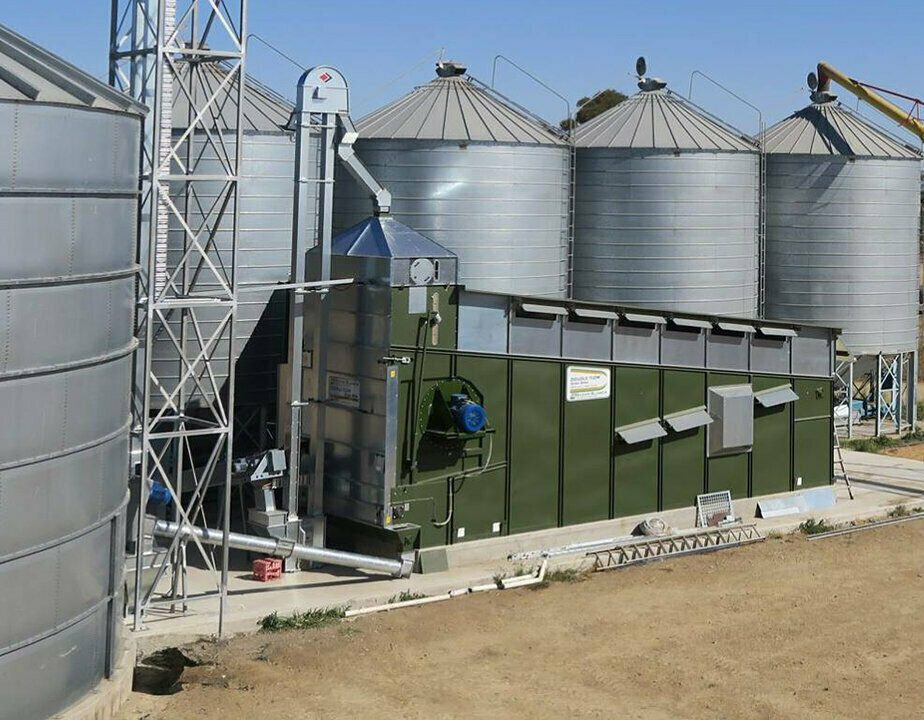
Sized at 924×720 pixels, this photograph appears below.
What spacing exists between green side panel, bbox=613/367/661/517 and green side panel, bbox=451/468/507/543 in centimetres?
241

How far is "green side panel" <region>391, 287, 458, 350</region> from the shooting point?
70.3ft

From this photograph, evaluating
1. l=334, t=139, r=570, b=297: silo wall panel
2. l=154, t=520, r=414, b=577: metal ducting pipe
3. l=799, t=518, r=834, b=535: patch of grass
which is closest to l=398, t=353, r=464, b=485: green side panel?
l=154, t=520, r=414, b=577: metal ducting pipe


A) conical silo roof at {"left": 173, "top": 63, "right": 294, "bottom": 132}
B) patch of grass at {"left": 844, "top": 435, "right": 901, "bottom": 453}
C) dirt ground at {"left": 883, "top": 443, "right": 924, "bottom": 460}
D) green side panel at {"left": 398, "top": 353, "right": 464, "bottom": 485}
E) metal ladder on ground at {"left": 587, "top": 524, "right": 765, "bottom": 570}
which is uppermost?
conical silo roof at {"left": 173, "top": 63, "right": 294, "bottom": 132}

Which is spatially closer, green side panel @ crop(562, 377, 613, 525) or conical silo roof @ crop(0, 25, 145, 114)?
conical silo roof @ crop(0, 25, 145, 114)

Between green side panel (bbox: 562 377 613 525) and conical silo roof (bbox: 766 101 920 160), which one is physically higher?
conical silo roof (bbox: 766 101 920 160)

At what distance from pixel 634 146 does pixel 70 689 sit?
705 inches

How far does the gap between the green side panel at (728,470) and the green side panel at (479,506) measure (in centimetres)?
462

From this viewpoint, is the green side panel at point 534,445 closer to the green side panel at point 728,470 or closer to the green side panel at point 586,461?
the green side panel at point 586,461

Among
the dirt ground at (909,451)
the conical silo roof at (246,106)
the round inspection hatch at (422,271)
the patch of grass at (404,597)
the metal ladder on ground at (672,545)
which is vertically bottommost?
the patch of grass at (404,597)

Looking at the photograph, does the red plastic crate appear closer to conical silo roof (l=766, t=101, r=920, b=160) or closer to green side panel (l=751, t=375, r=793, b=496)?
green side panel (l=751, t=375, r=793, b=496)

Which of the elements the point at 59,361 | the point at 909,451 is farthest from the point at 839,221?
the point at 59,361

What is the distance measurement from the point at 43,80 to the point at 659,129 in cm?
1762

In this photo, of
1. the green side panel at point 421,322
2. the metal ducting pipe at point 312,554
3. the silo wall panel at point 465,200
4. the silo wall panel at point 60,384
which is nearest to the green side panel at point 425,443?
the green side panel at point 421,322

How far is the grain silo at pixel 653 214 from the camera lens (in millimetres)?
29203
